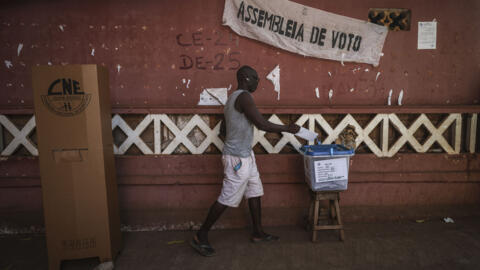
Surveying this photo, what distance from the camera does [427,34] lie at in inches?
132

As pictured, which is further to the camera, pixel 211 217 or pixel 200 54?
pixel 200 54

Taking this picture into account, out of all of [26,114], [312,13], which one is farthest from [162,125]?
[312,13]

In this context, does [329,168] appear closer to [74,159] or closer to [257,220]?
[257,220]

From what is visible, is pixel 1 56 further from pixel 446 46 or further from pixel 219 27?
pixel 446 46

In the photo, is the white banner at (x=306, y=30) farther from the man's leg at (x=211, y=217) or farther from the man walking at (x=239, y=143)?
the man's leg at (x=211, y=217)

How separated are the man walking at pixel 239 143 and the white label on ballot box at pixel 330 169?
439mm

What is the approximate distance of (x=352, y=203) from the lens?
341 cm

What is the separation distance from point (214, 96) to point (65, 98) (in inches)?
59.2

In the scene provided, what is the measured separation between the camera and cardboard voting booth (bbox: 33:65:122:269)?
2.35 m

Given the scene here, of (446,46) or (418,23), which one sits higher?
(418,23)

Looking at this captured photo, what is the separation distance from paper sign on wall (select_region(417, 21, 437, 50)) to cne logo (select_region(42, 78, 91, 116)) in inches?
143

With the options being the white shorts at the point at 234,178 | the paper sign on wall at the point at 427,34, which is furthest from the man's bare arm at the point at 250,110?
the paper sign on wall at the point at 427,34

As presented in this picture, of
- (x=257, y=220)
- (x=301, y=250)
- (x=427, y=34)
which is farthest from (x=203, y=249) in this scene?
(x=427, y=34)

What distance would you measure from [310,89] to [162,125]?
1798 millimetres
